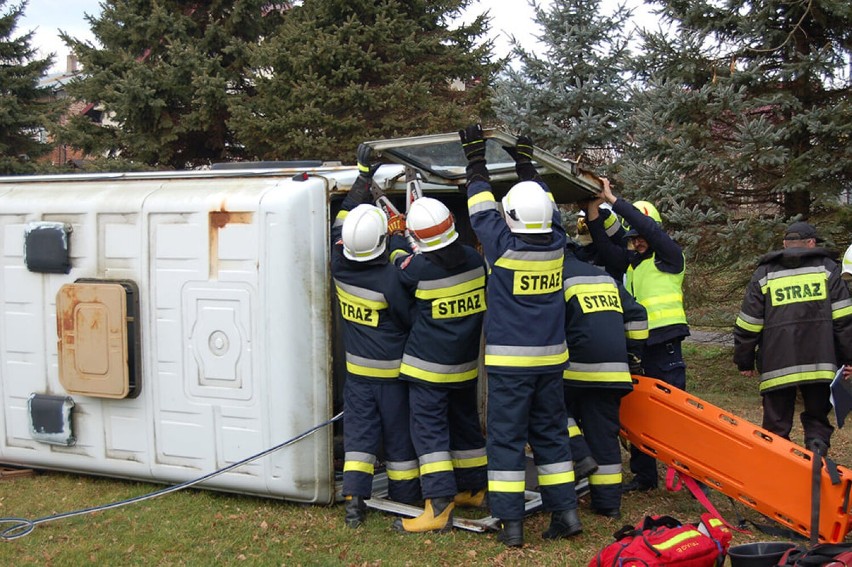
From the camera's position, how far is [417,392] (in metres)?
5.18

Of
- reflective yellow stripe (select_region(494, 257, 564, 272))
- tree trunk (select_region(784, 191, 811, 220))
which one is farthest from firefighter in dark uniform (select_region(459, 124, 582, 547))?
tree trunk (select_region(784, 191, 811, 220))

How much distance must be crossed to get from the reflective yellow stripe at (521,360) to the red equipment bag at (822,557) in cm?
160

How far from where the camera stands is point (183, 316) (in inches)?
221

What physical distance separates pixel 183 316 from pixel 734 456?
11.6ft

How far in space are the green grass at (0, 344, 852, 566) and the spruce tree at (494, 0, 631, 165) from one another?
5013mm

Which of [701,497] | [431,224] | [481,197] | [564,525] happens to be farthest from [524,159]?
[701,497]

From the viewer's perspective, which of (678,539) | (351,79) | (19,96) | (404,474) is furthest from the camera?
(19,96)

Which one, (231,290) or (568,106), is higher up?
(568,106)

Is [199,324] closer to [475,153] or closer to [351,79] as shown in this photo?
[475,153]

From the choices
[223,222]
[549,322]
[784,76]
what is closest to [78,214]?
[223,222]

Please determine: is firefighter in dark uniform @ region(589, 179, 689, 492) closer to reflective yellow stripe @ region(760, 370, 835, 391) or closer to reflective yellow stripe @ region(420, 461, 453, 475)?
reflective yellow stripe @ region(760, 370, 835, 391)

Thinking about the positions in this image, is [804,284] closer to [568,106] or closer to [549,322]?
[549,322]

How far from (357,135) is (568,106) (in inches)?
188

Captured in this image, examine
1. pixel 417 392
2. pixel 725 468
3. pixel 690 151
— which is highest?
pixel 690 151
